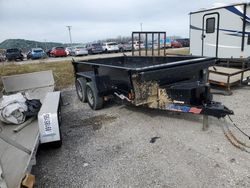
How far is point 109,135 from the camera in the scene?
4297 mm

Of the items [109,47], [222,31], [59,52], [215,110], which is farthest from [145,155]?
[109,47]

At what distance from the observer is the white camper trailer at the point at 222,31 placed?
8109 mm

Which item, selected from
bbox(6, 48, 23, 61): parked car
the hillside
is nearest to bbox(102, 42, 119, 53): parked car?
bbox(6, 48, 23, 61): parked car

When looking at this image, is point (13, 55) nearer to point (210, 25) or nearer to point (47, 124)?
point (210, 25)

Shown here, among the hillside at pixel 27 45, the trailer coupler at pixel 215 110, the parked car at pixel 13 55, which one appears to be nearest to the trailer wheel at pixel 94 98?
the trailer coupler at pixel 215 110

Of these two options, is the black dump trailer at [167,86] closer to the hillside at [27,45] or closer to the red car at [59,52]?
the red car at [59,52]

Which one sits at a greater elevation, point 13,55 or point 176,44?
point 176,44

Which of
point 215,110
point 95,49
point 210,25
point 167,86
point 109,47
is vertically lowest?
point 215,110

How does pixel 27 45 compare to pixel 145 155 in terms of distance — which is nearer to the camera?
pixel 145 155

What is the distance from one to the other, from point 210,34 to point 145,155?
742 cm

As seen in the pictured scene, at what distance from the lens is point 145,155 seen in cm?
349

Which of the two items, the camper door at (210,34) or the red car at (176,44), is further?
the red car at (176,44)

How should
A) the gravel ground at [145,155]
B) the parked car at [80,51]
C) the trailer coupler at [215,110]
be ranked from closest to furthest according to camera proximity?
the gravel ground at [145,155] < the trailer coupler at [215,110] < the parked car at [80,51]

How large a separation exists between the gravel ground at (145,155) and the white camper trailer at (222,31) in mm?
4082
